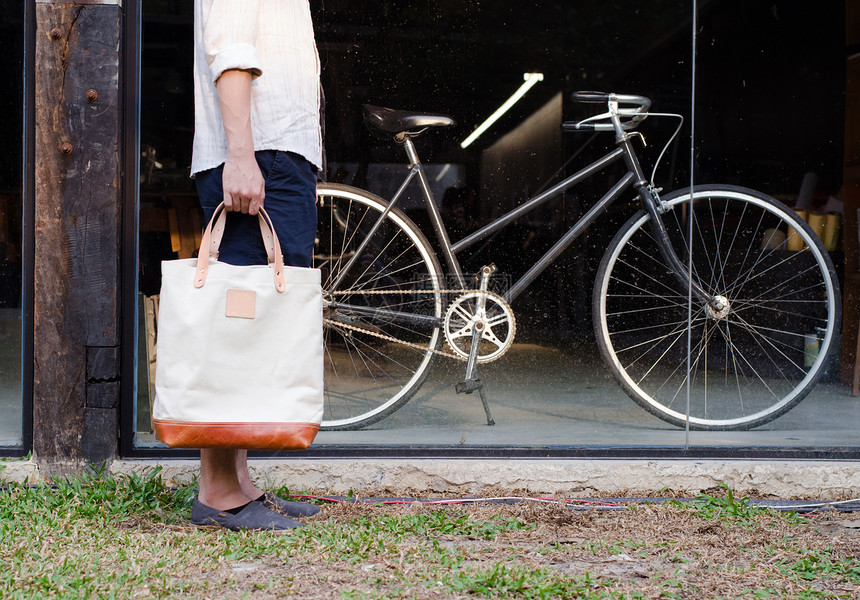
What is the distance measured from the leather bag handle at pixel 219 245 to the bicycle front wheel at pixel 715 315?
1582 millimetres

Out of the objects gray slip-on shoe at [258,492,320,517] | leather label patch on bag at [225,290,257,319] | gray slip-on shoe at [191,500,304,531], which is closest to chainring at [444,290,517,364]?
gray slip-on shoe at [258,492,320,517]

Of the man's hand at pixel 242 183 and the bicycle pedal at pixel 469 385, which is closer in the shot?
the man's hand at pixel 242 183

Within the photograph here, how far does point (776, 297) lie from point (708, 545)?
1462mm

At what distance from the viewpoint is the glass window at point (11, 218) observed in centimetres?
308

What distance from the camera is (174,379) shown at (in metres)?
2.18

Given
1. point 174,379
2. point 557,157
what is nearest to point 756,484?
point 557,157

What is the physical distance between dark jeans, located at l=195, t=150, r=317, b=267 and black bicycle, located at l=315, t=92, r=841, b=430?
0.92 metres

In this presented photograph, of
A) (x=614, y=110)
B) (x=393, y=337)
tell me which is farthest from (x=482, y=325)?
(x=614, y=110)

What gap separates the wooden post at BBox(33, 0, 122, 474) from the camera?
279 centimetres

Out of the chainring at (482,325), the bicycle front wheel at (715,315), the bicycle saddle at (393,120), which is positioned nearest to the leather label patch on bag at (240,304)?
the chainring at (482,325)

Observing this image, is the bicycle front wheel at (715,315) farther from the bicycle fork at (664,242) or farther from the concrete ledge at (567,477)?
the concrete ledge at (567,477)

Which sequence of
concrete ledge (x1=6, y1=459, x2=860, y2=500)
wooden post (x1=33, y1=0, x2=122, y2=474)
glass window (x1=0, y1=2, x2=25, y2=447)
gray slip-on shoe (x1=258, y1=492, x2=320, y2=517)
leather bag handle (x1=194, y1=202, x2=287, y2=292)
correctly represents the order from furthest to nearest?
1. glass window (x1=0, y1=2, x2=25, y2=447)
2. concrete ledge (x1=6, y1=459, x2=860, y2=500)
3. wooden post (x1=33, y1=0, x2=122, y2=474)
4. gray slip-on shoe (x1=258, y1=492, x2=320, y2=517)
5. leather bag handle (x1=194, y1=202, x2=287, y2=292)

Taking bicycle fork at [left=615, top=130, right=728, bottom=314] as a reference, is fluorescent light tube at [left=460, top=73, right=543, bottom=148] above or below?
above

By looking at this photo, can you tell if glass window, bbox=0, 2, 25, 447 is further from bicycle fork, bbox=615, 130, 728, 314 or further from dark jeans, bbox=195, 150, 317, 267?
bicycle fork, bbox=615, 130, 728, 314
